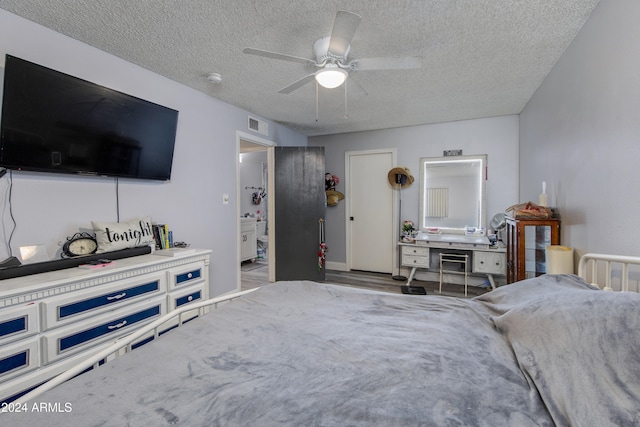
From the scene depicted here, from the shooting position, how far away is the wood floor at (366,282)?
3.89 metres

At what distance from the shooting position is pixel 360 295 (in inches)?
64.2

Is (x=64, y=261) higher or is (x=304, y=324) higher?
(x=64, y=261)

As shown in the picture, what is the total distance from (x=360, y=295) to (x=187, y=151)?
2.41 metres

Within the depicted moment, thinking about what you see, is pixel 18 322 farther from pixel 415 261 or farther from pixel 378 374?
pixel 415 261

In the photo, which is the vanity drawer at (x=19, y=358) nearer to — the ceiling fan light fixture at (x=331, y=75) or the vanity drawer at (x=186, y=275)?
the vanity drawer at (x=186, y=275)

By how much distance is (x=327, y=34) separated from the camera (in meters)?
2.02

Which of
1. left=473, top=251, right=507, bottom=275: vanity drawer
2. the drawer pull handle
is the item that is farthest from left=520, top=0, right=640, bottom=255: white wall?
the drawer pull handle

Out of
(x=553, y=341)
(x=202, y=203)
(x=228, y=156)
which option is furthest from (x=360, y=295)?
(x=228, y=156)

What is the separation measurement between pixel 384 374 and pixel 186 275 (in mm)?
2011

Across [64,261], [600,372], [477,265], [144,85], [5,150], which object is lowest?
[477,265]

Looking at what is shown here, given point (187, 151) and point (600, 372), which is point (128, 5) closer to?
→ point (187, 151)

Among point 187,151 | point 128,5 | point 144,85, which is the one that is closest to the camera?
point 128,5

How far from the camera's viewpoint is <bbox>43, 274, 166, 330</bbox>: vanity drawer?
160 cm

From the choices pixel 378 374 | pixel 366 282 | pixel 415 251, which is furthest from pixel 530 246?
pixel 378 374
